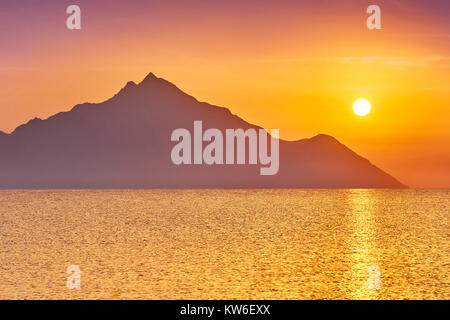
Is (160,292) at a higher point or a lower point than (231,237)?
lower

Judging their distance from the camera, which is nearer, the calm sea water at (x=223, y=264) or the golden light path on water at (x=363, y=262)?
the golden light path on water at (x=363, y=262)

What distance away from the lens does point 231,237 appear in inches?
1641

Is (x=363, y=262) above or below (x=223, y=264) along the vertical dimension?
above

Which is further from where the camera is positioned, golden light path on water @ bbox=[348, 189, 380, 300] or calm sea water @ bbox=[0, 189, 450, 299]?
calm sea water @ bbox=[0, 189, 450, 299]

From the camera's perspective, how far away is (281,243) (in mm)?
37875

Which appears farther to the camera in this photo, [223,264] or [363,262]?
[363,262]

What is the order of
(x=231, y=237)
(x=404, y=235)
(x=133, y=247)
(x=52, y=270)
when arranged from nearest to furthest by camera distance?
(x=52, y=270)
(x=133, y=247)
(x=231, y=237)
(x=404, y=235)

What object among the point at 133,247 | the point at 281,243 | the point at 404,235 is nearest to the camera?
the point at 133,247
